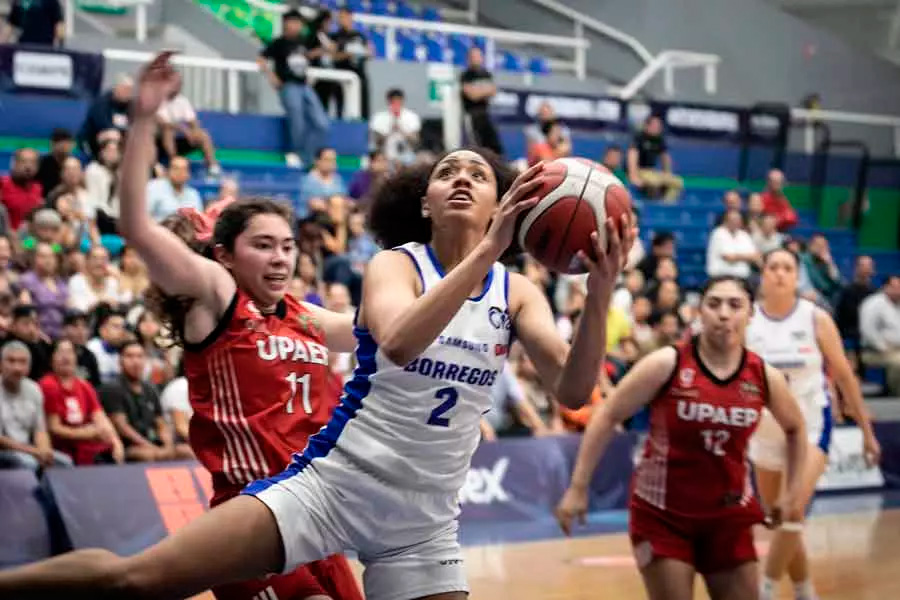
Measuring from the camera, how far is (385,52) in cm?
2030

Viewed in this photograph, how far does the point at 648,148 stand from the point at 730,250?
2650mm

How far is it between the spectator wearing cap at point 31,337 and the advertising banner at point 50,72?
4.88 m

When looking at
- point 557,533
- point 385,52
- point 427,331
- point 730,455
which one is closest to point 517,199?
point 427,331

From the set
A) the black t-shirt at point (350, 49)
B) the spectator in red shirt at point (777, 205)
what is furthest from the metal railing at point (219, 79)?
the spectator in red shirt at point (777, 205)

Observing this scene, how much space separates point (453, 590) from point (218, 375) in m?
0.97

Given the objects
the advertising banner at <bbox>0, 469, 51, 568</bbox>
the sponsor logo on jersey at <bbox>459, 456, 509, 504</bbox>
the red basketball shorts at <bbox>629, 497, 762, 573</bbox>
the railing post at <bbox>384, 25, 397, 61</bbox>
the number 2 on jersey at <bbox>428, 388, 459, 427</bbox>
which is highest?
the railing post at <bbox>384, 25, 397, 61</bbox>

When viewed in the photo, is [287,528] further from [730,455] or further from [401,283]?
[730,455]

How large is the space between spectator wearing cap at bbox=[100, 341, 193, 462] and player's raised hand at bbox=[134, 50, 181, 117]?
6.55 meters

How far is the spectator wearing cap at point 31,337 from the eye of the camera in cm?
1001

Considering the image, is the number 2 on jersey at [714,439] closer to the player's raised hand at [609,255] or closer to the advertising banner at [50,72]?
the player's raised hand at [609,255]

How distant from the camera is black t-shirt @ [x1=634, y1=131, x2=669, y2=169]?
59.7ft

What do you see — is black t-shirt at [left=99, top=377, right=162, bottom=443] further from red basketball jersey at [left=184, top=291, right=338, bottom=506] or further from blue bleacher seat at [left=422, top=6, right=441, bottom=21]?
blue bleacher seat at [left=422, top=6, right=441, bottom=21]

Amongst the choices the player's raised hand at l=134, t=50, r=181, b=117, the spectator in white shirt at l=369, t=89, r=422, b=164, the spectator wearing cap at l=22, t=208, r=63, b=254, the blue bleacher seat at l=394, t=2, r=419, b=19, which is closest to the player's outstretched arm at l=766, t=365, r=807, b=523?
the player's raised hand at l=134, t=50, r=181, b=117

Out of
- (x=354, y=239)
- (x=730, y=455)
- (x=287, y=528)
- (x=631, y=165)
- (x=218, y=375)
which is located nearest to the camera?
(x=287, y=528)
